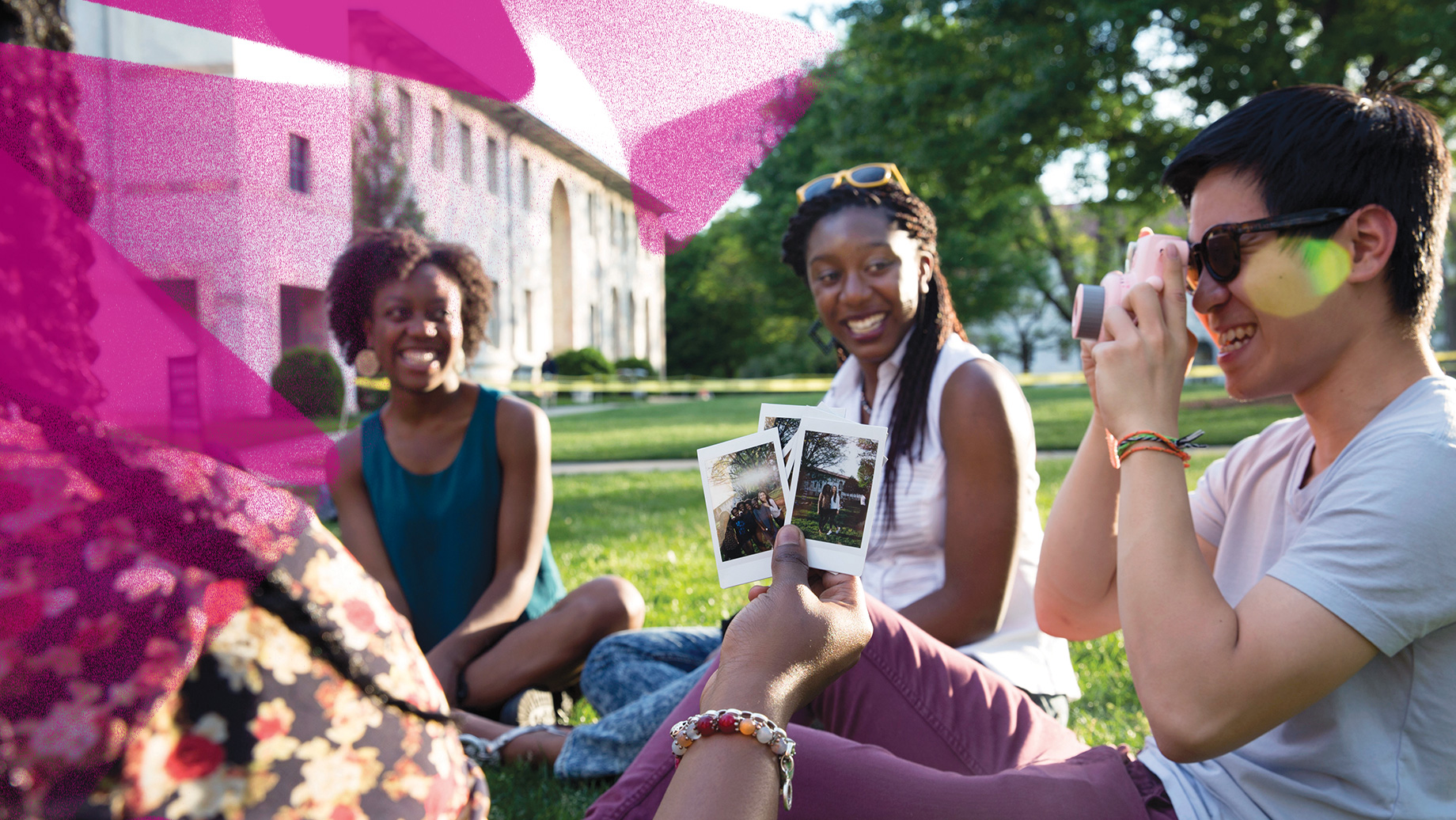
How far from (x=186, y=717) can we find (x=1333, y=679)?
1379mm

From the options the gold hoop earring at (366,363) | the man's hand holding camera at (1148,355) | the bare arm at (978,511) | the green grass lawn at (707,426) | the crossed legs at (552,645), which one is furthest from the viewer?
the green grass lawn at (707,426)

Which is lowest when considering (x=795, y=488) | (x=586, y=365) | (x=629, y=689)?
(x=629, y=689)

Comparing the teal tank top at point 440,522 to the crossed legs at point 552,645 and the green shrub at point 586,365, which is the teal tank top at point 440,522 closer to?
the crossed legs at point 552,645

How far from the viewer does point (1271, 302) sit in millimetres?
1540

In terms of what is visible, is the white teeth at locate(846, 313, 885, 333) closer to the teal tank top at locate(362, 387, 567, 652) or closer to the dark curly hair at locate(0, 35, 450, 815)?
the teal tank top at locate(362, 387, 567, 652)

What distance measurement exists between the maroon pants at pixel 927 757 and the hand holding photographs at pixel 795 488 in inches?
13.6

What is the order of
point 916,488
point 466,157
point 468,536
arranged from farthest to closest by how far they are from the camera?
1. point 468,536
2. point 916,488
3. point 466,157

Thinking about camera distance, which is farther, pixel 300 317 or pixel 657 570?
pixel 657 570

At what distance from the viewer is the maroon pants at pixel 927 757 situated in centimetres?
147

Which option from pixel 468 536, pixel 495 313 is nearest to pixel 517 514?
pixel 468 536

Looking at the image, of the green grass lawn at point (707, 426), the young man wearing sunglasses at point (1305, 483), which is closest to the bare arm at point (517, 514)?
the young man wearing sunglasses at point (1305, 483)

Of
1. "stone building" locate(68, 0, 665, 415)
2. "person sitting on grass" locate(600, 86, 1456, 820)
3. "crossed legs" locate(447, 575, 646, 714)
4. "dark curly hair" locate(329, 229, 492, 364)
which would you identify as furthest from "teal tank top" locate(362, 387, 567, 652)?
"stone building" locate(68, 0, 665, 415)

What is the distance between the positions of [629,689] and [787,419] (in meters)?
1.72
